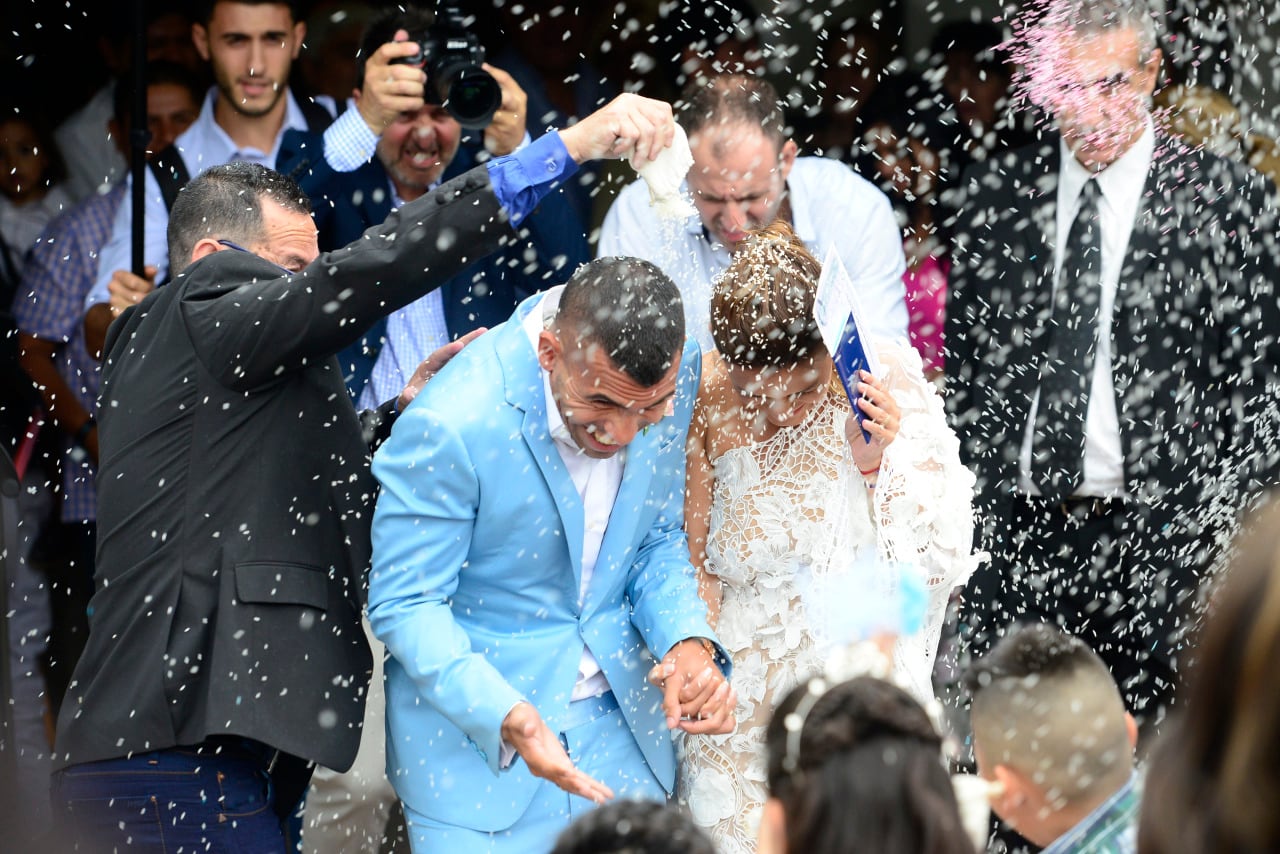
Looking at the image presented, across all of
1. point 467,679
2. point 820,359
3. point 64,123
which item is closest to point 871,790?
point 467,679

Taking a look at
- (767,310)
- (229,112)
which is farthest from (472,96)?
(767,310)

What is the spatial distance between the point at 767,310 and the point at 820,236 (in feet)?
5.69

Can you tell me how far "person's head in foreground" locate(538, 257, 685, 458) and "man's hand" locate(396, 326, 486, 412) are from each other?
467 millimetres

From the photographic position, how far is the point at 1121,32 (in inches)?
186

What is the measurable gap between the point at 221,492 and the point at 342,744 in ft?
1.98

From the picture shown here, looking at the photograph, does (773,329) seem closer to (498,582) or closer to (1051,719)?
(498,582)

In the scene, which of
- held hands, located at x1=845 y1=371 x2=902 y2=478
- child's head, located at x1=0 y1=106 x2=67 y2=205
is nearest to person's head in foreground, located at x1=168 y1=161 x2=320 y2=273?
held hands, located at x1=845 y1=371 x2=902 y2=478

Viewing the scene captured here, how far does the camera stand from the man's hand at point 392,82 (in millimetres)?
4574

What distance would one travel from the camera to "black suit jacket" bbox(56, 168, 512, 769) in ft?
10.8

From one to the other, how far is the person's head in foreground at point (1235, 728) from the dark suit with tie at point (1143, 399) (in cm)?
321

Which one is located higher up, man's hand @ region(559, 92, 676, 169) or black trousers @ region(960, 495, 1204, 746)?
man's hand @ region(559, 92, 676, 169)

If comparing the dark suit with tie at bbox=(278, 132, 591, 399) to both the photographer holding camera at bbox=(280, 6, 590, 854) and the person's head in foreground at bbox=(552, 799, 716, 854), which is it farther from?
the person's head in foreground at bbox=(552, 799, 716, 854)

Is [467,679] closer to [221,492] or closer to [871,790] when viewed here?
[221,492]

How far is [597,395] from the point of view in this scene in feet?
10.7
